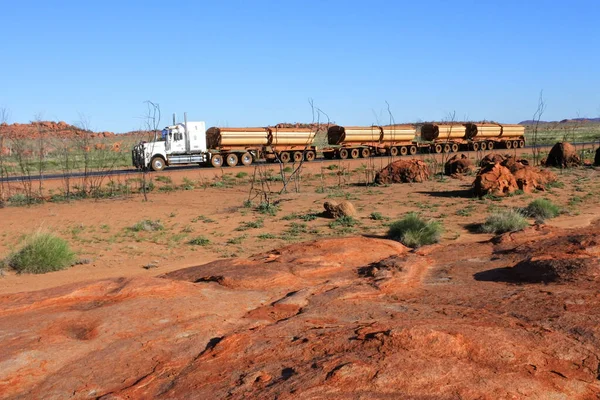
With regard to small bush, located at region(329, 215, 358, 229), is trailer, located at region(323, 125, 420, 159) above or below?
above

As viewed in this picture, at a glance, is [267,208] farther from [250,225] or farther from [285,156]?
[285,156]

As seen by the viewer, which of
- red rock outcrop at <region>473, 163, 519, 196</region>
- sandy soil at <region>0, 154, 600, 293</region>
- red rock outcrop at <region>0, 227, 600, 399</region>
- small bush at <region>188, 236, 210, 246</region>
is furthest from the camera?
red rock outcrop at <region>473, 163, 519, 196</region>

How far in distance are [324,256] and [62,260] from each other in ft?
21.0

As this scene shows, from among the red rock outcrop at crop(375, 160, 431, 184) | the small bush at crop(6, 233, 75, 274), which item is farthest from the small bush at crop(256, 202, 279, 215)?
the red rock outcrop at crop(375, 160, 431, 184)

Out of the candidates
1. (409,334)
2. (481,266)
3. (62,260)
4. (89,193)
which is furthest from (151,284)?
(89,193)

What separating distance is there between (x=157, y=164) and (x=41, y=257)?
23.9 m

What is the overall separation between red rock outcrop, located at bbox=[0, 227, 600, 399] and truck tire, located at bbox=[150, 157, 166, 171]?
91.8 ft

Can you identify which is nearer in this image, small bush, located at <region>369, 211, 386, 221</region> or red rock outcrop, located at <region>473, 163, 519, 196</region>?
small bush, located at <region>369, 211, 386, 221</region>

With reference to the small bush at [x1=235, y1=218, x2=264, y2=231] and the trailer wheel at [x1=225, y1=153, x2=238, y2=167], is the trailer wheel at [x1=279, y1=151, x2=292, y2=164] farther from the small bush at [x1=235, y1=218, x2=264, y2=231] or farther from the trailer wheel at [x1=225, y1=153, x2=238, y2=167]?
the small bush at [x1=235, y1=218, x2=264, y2=231]

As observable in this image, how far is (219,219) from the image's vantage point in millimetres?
18578

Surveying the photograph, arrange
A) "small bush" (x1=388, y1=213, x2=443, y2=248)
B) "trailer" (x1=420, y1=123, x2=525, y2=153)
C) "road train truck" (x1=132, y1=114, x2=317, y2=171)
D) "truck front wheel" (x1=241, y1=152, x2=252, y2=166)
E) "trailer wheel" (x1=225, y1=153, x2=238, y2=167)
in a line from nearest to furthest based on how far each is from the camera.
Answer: "small bush" (x1=388, y1=213, x2=443, y2=248) < "road train truck" (x1=132, y1=114, x2=317, y2=171) < "trailer wheel" (x1=225, y1=153, x2=238, y2=167) < "truck front wheel" (x1=241, y1=152, x2=252, y2=166) < "trailer" (x1=420, y1=123, x2=525, y2=153)

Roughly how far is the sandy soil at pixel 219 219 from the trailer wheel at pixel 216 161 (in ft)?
35.3

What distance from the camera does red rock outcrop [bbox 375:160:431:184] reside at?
26156mm

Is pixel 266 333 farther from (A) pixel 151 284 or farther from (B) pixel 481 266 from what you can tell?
(B) pixel 481 266
